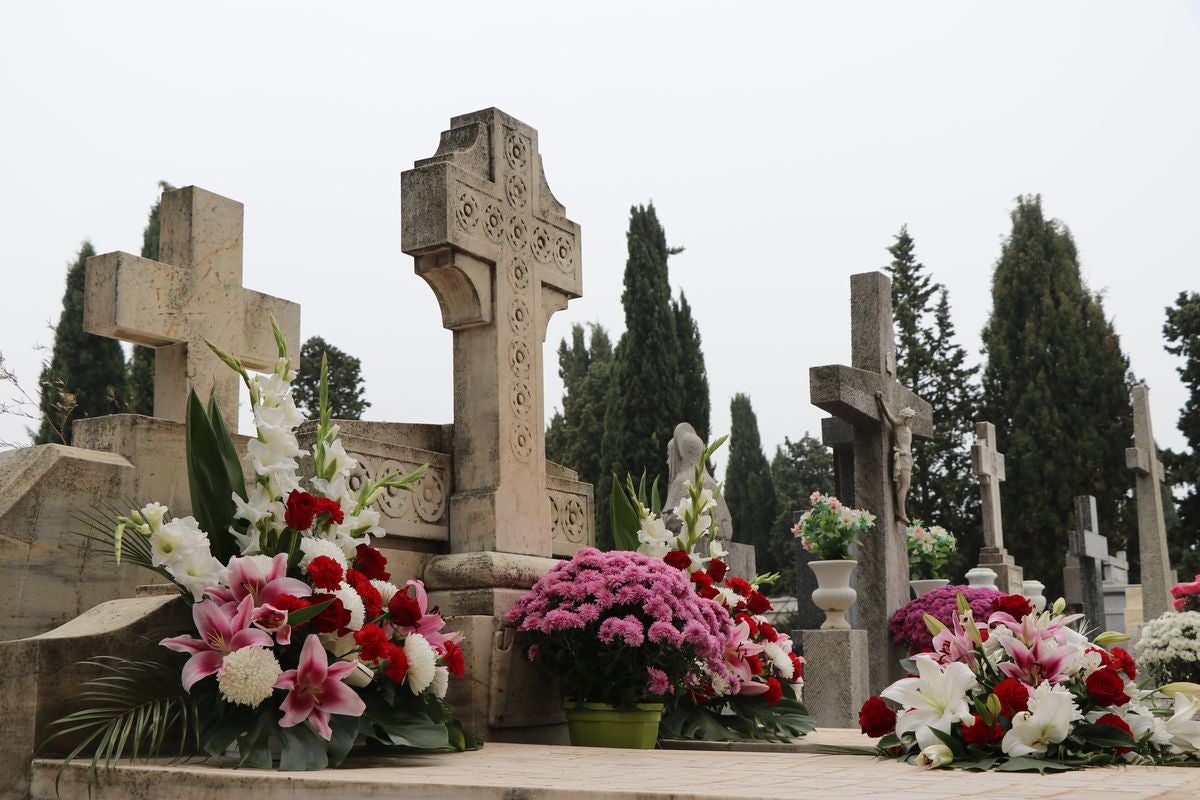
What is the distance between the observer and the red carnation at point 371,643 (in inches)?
140

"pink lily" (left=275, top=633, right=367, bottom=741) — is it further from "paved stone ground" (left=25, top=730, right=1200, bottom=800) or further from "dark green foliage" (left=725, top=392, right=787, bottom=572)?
"dark green foliage" (left=725, top=392, right=787, bottom=572)

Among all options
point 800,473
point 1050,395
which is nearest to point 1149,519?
point 1050,395

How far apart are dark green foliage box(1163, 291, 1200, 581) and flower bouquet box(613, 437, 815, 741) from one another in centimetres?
1938

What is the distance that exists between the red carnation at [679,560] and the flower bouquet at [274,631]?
1533mm

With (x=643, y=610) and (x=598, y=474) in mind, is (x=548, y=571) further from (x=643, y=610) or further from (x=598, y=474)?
(x=598, y=474)

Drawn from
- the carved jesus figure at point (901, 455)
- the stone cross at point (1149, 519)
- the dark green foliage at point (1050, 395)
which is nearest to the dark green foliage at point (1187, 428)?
the dark green foliage at point (1050, 395)

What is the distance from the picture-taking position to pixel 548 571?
518 cm

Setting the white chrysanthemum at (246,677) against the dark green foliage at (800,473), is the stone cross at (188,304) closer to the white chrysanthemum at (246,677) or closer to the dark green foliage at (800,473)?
the white chrysanthemum at (246,677)

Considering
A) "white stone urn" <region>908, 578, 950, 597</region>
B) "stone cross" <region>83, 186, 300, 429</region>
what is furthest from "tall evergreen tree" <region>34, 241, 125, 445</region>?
"stone cross" <region>83, 186, 300, 429</region>

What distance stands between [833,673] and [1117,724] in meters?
4.66

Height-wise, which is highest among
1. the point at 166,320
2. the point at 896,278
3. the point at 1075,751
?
the point at 896,278

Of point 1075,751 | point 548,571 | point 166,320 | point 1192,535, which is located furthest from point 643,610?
point 1192,535

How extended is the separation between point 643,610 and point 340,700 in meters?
1.48

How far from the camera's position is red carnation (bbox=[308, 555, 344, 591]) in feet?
11.6
